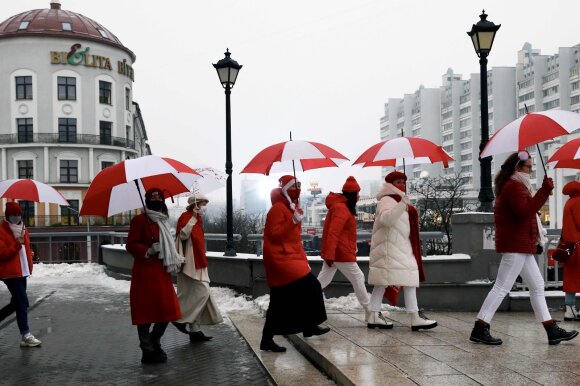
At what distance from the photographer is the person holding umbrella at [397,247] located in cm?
819

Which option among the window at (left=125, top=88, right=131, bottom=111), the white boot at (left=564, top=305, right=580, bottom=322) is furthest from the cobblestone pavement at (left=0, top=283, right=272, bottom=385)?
the window at (left=125, top=88, right=131, bottom=111)

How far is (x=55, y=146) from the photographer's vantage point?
60094 mm

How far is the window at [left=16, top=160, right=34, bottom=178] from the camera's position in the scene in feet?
198

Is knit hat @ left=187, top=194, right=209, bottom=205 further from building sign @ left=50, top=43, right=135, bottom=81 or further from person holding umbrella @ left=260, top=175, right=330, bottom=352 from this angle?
building sign @ left=50, top=43, right=135, bottom=81

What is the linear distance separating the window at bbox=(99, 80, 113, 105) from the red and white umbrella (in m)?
54.2

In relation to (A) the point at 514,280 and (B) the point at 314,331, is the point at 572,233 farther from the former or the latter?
(B) the point at 314,331

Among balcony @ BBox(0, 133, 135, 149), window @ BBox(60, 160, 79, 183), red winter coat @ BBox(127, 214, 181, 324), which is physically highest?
balcony @ BBox(0, 133, 135, 149)

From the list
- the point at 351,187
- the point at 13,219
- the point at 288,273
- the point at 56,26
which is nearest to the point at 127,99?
the point at 56,26

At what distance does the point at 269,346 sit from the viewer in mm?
7855

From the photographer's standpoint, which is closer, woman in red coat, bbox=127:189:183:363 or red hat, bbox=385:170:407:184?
woman in red coat, bbox=127:189:183:363

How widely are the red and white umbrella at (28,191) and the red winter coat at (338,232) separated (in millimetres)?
3493

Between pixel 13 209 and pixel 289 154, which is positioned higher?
pixel 289 154

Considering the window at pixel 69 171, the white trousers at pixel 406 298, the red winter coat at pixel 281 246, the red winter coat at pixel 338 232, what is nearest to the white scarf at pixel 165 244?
the red winter coat at pixel 281 246

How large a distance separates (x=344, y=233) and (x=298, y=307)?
5.74 feet
